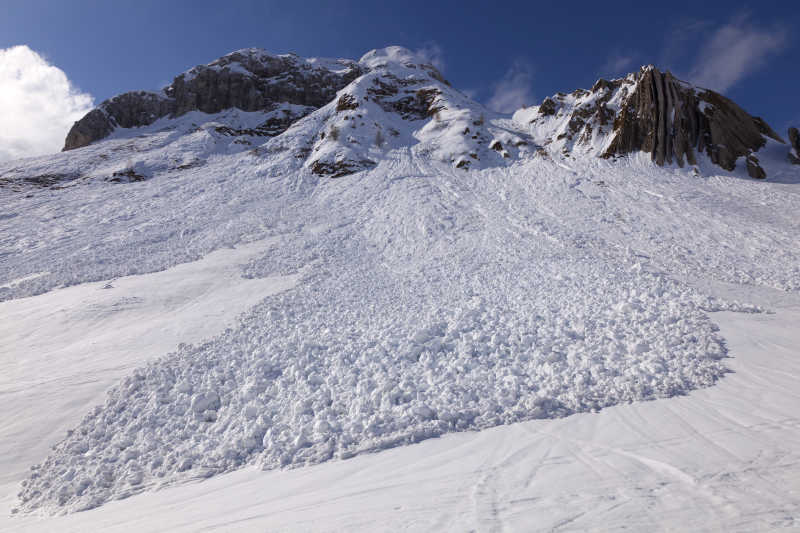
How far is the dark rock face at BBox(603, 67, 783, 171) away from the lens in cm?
2853

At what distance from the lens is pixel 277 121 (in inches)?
2437

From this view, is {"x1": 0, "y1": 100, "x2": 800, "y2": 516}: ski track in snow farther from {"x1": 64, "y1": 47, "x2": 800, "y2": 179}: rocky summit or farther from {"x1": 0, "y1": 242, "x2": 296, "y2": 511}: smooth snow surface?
{"x1": 64, "y1": 47, "x2": 800, "y2": 179}: rocky summit

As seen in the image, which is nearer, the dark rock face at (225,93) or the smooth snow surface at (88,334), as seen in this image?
the smooth snow surface at (88,334)

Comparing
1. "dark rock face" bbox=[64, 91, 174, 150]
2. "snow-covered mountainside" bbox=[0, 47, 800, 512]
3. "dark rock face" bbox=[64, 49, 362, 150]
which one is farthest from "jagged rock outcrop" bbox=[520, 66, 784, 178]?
"dark rock face" bbox=[64, 91, 174, 150]

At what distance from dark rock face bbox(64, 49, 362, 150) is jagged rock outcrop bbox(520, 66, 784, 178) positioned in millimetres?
47617

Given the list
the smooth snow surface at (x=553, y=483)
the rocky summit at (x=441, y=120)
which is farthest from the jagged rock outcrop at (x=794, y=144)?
the smooth snow surface at (x=553, y=483)

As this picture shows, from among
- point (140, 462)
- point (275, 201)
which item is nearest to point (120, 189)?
point (275, 201)

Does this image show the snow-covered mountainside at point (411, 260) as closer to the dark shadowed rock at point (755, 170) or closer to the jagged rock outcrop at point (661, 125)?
the jagged rock outcrop at point (661, 125)

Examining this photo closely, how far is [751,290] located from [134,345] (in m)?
19.8

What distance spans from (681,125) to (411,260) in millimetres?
29881

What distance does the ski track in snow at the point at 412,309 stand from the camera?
6242 mm

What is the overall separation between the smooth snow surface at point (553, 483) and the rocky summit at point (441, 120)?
31188mm


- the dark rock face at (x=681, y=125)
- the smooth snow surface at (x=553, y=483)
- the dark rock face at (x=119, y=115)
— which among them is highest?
the dark rock face at (x=119, y=115)

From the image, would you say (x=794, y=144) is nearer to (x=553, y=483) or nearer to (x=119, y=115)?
(x=553, y=483)
